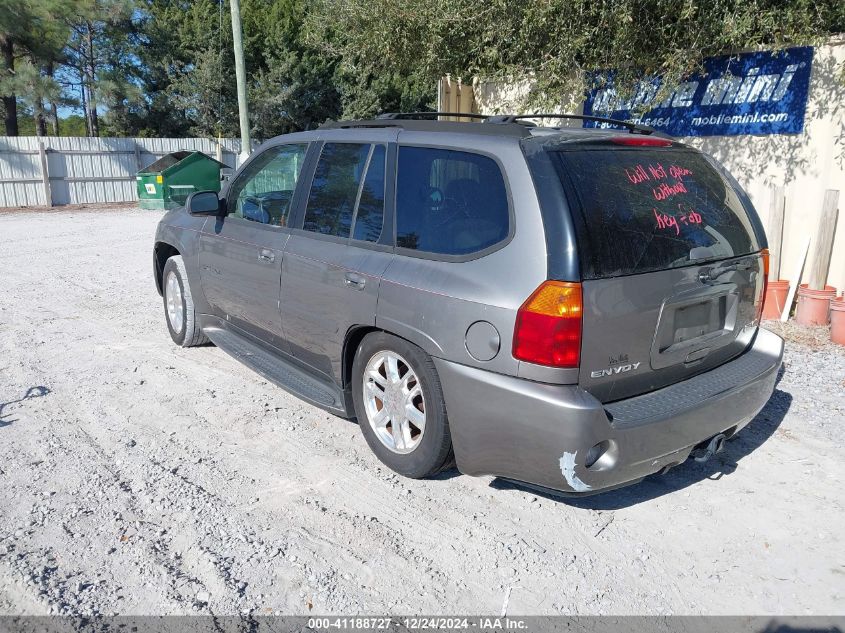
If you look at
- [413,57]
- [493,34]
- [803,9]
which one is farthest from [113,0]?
[803,9]

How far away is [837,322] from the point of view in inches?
237

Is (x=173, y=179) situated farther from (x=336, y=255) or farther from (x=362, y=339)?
(x=362, y=339)

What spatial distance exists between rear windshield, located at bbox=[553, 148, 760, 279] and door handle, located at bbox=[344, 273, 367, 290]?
1188 millimetres

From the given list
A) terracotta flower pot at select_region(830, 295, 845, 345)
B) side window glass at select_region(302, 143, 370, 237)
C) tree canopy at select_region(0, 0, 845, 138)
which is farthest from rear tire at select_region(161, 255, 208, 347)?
terracotta flower pot at select_region(830, 295, 845, 345)

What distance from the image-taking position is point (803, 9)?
258 inches

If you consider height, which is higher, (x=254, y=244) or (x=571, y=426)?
(x=254, y=244)

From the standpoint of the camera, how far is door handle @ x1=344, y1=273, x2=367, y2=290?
3.65 m

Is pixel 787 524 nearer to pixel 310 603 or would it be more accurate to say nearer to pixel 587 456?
pixel 587 456

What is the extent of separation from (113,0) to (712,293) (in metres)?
27.1

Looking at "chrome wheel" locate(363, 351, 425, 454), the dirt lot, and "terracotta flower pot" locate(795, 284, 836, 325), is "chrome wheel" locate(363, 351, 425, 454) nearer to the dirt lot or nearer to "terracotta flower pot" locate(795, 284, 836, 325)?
the dirt lot

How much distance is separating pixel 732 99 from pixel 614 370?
18.1ft

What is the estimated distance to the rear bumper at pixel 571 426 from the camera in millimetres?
2869

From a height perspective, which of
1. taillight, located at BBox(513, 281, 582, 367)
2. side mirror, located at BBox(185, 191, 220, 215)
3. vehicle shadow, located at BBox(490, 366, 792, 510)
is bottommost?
vehicle shadow, located at BBox(490, 366, 792, 510)

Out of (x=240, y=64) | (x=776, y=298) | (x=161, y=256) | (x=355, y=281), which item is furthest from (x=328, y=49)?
(x=355, y=281)
